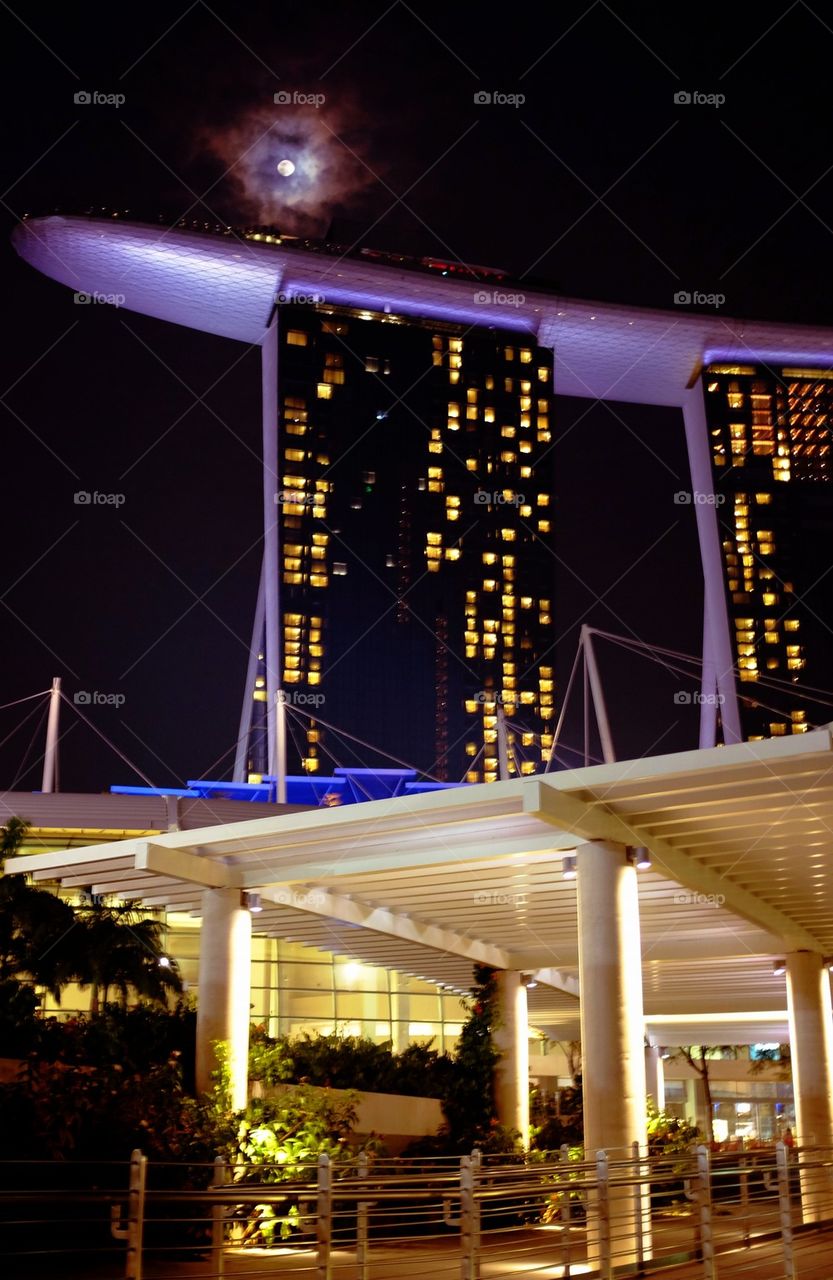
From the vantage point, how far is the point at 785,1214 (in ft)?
33.4

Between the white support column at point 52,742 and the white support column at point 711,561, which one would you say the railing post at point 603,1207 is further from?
the white support column at point 711,561

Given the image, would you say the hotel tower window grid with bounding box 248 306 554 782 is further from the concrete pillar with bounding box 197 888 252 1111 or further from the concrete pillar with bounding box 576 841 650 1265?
the concrete pillar with bounding box 576 841 650 1265

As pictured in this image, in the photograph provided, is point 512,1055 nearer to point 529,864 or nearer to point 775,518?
point 529,864

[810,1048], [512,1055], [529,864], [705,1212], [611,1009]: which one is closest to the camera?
[705,1212]

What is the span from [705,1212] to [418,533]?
94713mm

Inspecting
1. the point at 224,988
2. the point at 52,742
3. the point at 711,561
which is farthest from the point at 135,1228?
the point at 711,561

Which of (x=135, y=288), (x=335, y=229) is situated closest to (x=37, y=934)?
(x=135, y=288)

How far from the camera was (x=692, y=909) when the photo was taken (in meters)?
16.8

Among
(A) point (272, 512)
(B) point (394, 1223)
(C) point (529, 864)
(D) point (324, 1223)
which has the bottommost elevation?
(B) point (394, 1223)

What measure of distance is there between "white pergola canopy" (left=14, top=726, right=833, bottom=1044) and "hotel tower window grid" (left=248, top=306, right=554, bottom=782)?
73.9 m

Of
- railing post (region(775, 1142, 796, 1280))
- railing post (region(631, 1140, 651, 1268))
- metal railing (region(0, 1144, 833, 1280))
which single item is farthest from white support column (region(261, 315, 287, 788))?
railing post (region(775, 1142, 796, 1280))

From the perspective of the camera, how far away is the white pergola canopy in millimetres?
11703

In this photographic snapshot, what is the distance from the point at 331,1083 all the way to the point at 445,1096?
Result: 1807mm

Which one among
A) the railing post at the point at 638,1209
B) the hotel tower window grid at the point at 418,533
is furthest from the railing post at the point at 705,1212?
the hotel tower window grid at the point at 418,533
